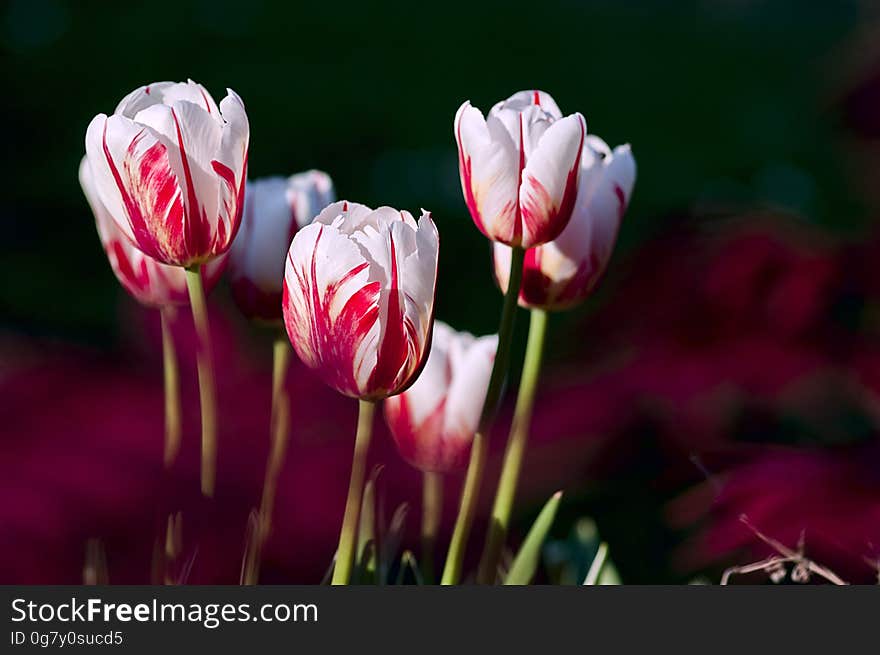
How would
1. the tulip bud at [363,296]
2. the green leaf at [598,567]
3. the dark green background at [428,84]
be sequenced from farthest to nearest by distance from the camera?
the dark green background at [428,84], the green leaf at [598,567], the tulip bud at [363,296]

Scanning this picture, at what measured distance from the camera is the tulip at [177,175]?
0.30 metres

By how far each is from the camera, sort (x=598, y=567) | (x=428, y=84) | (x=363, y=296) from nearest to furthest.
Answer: (x=363, y=296)
(x=598, y=567)
(x=428, y=84)

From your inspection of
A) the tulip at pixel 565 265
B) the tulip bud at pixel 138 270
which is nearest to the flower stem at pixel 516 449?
the tulip at pixel 565 265

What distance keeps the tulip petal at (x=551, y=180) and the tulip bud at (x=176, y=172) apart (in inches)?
3.2

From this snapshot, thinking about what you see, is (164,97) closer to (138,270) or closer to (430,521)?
(138,270)

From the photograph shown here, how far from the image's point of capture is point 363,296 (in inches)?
11.7

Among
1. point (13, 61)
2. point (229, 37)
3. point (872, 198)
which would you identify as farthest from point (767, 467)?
point (229, 37)

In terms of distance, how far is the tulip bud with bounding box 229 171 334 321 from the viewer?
1.24 ft

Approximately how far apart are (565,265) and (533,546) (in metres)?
0.10

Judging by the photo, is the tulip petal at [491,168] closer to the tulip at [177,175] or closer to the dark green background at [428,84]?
the tulip at [177,175]

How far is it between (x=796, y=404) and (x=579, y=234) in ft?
0.82

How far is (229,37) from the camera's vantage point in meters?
1.90

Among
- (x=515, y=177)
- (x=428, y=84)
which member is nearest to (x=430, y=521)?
(x=515, y=177)

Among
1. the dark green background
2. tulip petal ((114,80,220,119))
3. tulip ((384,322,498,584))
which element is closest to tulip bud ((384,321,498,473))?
tulip ((384,322,498,584))
